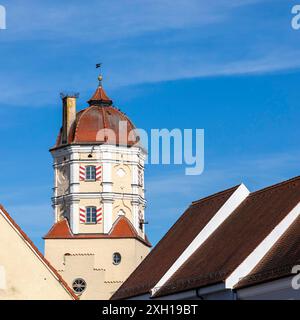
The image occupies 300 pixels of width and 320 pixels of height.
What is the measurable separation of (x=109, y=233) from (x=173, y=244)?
47076 millimetres

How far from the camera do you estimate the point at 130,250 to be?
95062mm

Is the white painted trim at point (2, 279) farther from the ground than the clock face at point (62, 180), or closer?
closer

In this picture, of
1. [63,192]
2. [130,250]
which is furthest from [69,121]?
[130,250]

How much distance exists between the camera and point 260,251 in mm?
37719

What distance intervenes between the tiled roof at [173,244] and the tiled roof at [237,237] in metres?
1.32

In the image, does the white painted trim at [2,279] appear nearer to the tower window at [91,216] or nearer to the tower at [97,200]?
the tower at [97,200]

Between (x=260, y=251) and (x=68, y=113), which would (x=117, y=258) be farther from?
(x=260, y=251)

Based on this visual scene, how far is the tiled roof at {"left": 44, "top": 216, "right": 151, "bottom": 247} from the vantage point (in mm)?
95312

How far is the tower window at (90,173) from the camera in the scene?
97562mm

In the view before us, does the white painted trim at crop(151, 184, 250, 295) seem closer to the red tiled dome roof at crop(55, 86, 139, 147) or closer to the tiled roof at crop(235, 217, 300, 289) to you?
the tiled roof at crop(235, 217, 300, 289)

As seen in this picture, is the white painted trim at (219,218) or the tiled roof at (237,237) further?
the white painted trim at (219,218)

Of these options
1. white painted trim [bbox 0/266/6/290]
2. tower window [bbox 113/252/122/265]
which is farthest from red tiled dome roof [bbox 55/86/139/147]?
white painted trim [bbox 0/266/6/290]

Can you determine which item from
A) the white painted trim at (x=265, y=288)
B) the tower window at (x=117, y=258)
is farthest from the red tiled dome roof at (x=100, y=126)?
the white painted trim at (x=265, y=288)
